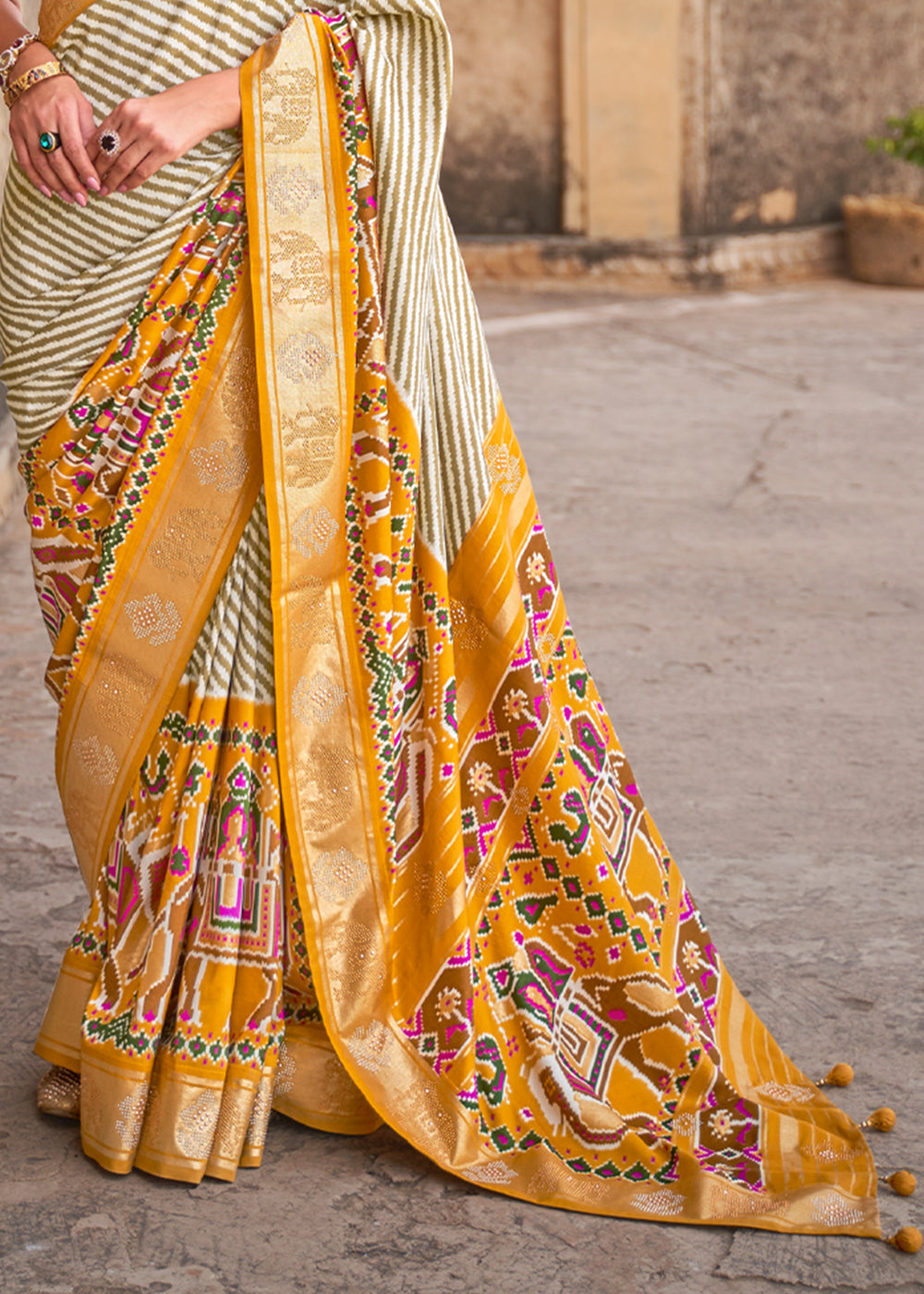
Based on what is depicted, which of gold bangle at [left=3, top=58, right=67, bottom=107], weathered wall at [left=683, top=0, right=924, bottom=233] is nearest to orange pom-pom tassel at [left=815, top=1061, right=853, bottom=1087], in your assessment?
gold bangle at [left=3, top=58, right=67, bottom=107]

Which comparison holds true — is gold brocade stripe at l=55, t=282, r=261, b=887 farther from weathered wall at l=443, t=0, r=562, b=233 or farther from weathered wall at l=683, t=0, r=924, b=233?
weathered wall at l=683, t=0, r=924, b=233

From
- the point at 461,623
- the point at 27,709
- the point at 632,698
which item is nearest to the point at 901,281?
the point at 632,698

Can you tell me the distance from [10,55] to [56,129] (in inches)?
4.4

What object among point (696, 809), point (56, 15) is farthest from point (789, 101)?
point (56, 15)

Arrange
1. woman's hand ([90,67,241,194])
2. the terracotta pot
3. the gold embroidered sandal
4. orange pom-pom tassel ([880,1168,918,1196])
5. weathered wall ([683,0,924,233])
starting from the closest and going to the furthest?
woman's hand ([90,67,241,194]) → orange pom-pom tassel ([880,1168,918,1196]) → the gold embroidered sandal → the terracotta pot → weathered wall ([683,0,924,233])

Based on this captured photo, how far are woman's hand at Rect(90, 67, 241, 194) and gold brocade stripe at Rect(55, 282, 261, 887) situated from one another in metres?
0.15

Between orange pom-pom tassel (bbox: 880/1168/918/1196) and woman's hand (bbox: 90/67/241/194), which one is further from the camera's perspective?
orange pom-pom tassel (bbox: 880/1168/918/1196)

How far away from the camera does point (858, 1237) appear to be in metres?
1.54

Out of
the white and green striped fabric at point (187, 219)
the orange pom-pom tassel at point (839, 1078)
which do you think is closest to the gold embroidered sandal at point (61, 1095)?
the white and green striped fabric at point (187, 219)

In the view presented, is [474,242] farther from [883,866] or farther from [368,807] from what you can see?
[368,807]

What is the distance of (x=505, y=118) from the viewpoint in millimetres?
8539

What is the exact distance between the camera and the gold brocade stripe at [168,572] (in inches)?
60.7

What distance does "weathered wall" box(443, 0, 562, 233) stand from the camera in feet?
27.5

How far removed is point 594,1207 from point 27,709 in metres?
1.72
